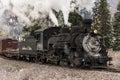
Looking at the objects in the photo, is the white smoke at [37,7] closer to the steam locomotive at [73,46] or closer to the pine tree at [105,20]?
the steam locomotive at [73,46]

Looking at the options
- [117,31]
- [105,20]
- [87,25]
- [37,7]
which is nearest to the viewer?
[87,25]

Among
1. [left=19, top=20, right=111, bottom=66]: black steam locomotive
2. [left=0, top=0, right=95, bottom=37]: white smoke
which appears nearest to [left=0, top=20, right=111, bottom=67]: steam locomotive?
[left=19, top=20, right=111, bottom=66]: black steam locomotive

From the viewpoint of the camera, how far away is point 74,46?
22000 mm

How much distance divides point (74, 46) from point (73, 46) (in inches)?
2.8

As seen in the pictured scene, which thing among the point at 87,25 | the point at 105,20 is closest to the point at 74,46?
the point at 87,25

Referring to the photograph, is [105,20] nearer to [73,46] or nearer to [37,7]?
[37,7]

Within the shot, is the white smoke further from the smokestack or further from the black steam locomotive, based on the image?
the smokestack

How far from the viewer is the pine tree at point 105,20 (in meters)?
45.8

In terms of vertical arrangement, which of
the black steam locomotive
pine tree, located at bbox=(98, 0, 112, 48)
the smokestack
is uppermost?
pine tree, located at bbox=(98, 0, 112, 48)

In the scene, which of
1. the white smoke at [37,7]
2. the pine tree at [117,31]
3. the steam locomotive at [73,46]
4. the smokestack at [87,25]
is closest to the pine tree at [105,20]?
the pine tree at [117,31]

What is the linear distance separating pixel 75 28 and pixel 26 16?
20568mm

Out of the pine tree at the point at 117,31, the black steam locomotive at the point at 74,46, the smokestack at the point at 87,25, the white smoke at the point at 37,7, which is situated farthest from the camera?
the pine tree at the point at 117,31

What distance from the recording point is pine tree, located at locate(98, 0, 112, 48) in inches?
1802

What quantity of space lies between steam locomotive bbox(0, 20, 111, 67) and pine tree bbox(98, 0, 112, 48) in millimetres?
21564
